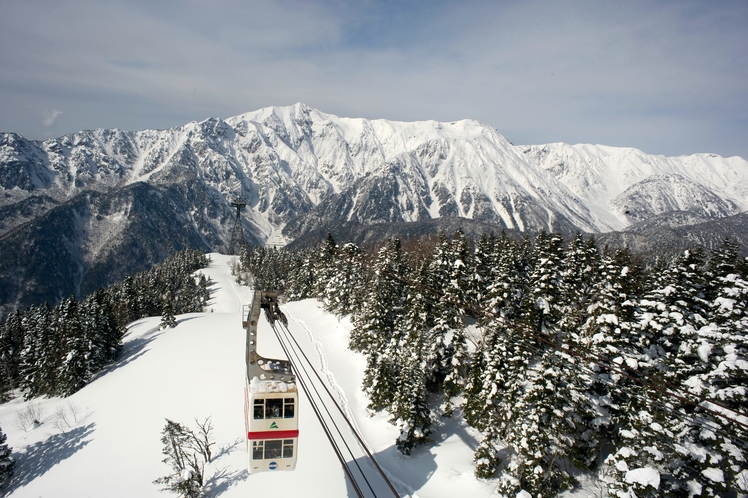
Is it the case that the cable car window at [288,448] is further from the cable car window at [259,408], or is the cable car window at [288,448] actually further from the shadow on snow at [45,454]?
Result: the shadow on snow at [45,454]

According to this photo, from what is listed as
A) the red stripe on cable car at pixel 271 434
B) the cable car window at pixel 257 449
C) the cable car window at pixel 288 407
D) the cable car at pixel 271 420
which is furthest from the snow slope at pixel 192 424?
the cable car window at pixel 288 407

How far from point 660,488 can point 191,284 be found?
117281 mm

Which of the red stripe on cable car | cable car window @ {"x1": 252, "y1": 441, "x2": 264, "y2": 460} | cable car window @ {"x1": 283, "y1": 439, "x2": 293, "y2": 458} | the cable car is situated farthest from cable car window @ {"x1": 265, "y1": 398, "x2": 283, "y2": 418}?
cable car window @ {"x1": 283, "y1": 439, "x2": 293, "y2": 458}

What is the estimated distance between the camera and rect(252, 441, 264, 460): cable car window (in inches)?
676

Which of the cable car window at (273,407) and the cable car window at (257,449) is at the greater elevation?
the cable car window at (273,407)

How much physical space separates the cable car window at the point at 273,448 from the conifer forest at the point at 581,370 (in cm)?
1060

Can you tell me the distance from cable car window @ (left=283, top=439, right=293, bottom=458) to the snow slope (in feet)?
45.5

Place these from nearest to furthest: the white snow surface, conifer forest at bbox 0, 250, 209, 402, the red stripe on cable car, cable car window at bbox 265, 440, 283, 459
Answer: the red stripe on cable car
cable car window at bbox 265, 440, 283, 459
the white snow surface
conifer forest at bbox 0, 250, 209, 402

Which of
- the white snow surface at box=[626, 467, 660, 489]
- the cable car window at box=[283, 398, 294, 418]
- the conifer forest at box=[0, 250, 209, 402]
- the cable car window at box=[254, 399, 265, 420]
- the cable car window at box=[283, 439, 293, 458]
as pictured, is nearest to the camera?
A: the cable car window at box=[254, 399, 265, 420]

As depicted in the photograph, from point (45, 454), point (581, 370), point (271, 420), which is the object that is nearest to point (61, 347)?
point (45, 454)

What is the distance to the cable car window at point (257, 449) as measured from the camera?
56.3ft

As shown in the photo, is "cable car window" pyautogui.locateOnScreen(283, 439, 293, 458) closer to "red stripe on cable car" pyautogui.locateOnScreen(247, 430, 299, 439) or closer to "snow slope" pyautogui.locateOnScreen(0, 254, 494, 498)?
"red stripe on cable car" pyautogui.locateOnScreen(247, 430, 299, 439)

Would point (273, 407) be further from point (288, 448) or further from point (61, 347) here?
point (61, 347)

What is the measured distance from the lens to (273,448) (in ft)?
57.4
